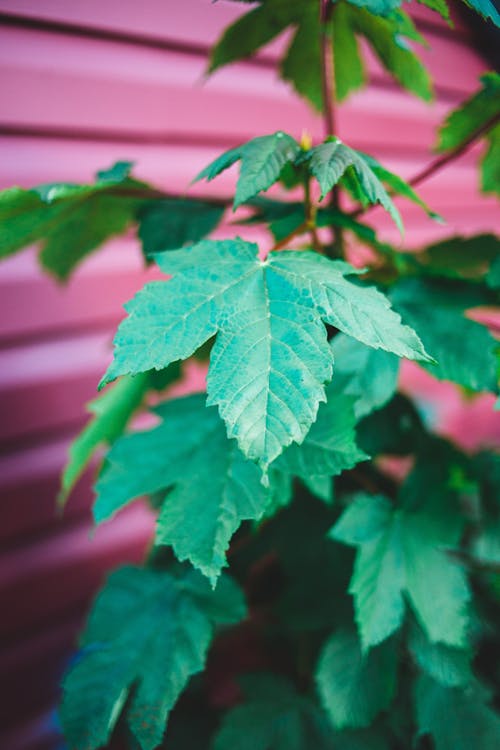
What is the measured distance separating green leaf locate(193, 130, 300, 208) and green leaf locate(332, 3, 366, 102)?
0.31m

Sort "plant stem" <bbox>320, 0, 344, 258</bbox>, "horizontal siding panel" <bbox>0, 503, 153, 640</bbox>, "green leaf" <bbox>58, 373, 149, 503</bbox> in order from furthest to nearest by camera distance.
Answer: "horizontal siding panel" <bbox>0, 503, 153, 640</bbox>, "green leaf" <bbox>58, 373, 149, 503</bbox>, "plant stem" <bbox>320, 0, 344, 258</bbox>

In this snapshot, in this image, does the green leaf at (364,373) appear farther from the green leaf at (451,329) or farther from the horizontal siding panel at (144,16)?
the horizontal siding panel at (144,16)

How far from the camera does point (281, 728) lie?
78 centimetres

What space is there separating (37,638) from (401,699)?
877 millimetres

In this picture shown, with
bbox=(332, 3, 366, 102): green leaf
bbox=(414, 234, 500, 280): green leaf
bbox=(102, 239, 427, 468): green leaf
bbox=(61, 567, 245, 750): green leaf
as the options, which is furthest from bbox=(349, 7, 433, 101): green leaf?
bbox=(61, 567, 245, 750): green leaf

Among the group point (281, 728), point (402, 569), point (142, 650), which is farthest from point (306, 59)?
point (281, 728)

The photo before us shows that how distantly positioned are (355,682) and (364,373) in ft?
1.31

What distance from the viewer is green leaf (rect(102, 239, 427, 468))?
1.31 ft

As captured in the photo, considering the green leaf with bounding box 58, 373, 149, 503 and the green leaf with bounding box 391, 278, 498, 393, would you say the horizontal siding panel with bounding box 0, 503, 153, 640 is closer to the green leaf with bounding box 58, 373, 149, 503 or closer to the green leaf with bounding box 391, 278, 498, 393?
the green leaf with bounding box 58, 373, 149, 503

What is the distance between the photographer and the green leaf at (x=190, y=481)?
493 millimetres

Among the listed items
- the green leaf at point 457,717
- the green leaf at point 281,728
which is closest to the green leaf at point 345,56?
the green leaf at point 457,717

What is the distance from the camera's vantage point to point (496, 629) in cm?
82

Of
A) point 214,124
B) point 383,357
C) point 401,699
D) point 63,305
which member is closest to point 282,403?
point 383,357

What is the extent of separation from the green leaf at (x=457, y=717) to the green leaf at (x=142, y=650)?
273 millimetres
